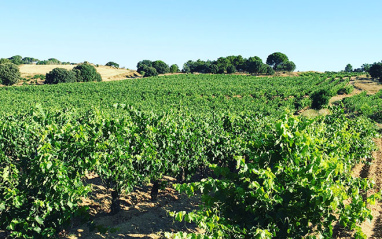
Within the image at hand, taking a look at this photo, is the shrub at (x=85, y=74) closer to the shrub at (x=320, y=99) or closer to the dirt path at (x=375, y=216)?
the shrub at (x=320, y=99)

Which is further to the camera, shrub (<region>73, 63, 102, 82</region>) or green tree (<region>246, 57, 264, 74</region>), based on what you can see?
green tree (<region>246, 57, 264, 74</region>)

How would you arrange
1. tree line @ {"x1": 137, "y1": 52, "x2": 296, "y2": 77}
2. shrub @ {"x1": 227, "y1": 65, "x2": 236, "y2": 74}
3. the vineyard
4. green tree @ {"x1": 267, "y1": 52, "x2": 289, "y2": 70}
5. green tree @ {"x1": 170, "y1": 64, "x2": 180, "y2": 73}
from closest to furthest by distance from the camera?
1. the vineyard
2. tree line @ {"x1": 137, "y1": 52, "x2": 296, "y2": 77}
3. shrub @ {"x1": 227, "y1": 65, "x2": 236, "y2": 74}
4. green tree @ {"x1": 170, "y1": 64, "x2": 180, "y2": 73}
5. green tree @ {"x1": 267, "y1": 52, "x2": 289, "y2": 70}

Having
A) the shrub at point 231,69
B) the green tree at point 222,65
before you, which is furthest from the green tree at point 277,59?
the shrub at point 231,69

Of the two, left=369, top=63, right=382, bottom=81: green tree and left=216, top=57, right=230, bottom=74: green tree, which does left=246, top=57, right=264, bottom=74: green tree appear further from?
left=369, top=63, right=382, bottom=81: green tree

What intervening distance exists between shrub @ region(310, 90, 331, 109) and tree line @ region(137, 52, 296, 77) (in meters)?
58.6

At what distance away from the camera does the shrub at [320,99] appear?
41753 millimetres

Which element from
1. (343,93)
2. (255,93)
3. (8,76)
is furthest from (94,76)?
(343,93)

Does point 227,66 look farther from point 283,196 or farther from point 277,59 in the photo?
point 283,196

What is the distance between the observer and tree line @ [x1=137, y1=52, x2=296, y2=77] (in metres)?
100

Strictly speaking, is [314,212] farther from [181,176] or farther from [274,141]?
[181,176]

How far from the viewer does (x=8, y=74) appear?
60938mm

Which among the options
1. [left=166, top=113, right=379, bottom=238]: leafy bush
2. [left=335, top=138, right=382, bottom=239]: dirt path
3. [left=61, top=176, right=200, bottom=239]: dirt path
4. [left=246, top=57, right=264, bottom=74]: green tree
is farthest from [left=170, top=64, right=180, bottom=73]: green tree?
[left=166, top=113, right=379, bottom=238]: leafy bush

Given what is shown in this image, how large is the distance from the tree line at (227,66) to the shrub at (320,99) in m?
58.6

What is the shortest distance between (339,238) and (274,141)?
233 inches
